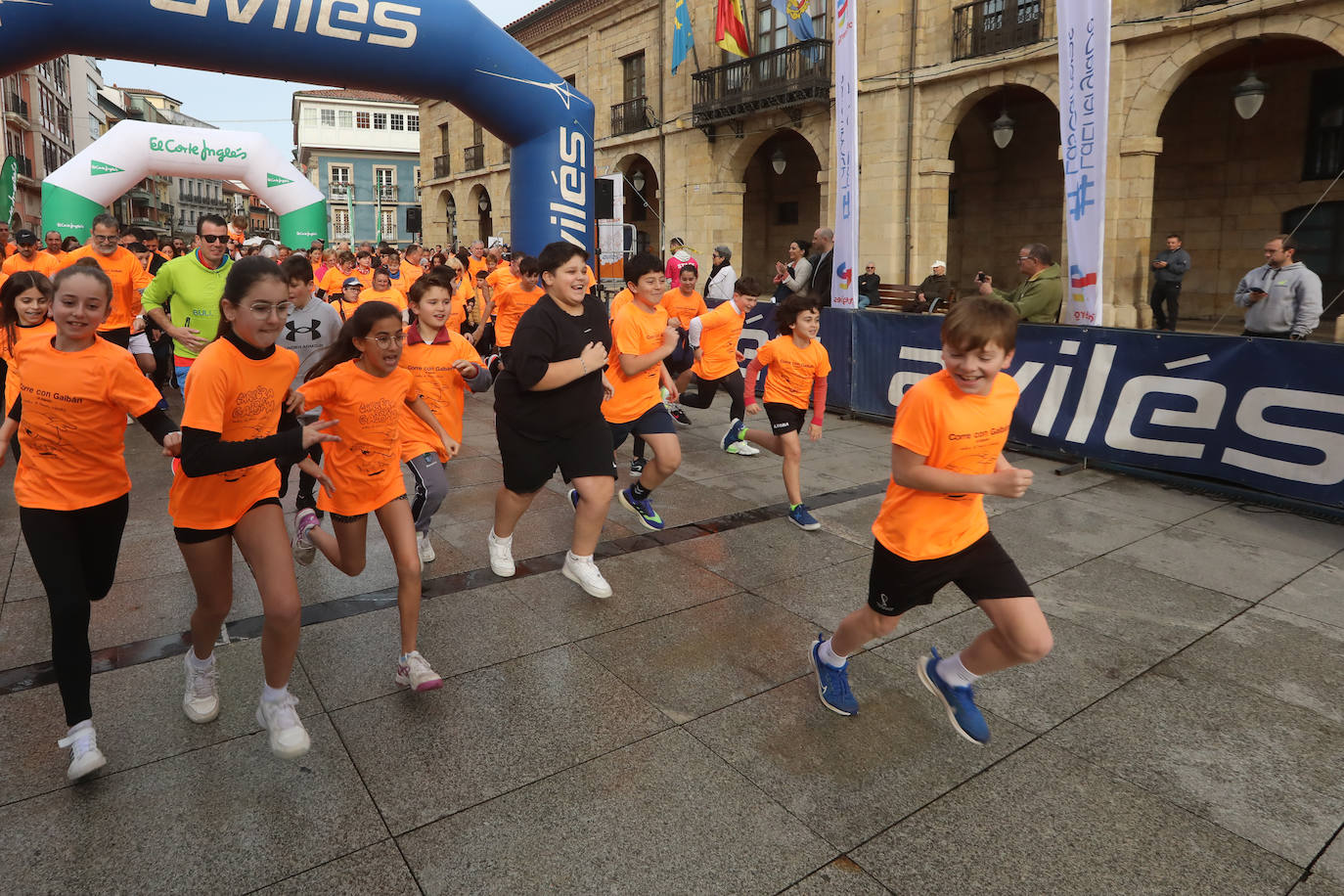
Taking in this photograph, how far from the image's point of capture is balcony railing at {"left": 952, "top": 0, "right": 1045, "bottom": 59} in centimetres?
1600

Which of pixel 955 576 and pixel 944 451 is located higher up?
pixel 944 451

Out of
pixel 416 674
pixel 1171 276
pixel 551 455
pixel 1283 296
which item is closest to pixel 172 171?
pixel 551 455

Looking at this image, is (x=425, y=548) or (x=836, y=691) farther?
(x=425, y=548)

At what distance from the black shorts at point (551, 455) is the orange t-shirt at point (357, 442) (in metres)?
0.93

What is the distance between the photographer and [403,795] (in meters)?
2.84

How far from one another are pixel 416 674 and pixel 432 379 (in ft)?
6.19

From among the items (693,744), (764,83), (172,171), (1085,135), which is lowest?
(693,744)

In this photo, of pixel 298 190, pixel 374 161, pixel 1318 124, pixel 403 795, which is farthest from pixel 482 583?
pixel 374 161

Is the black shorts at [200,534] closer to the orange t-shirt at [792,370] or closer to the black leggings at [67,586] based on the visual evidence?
the black leggings at [67,586]

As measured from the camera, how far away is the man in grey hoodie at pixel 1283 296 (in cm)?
930

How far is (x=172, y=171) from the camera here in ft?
69.1

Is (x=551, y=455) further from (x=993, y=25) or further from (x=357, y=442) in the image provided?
(x=993, y=25)

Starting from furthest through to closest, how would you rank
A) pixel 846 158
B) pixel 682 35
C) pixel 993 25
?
pixel 682 35
pixel 993 25
pixel 846 158

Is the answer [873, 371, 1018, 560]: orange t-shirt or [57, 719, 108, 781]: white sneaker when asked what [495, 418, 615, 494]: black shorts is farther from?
[57, 719, 108, 781]: white sneaker
